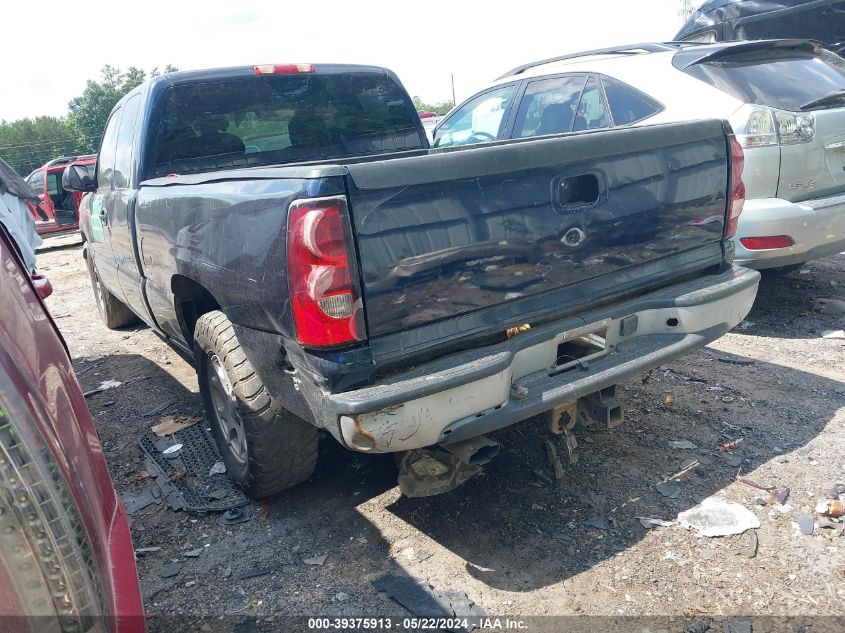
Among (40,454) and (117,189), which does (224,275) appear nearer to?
(40,454)

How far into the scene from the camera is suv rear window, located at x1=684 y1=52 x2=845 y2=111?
4.52 meters

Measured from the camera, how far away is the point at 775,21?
31.3 feet

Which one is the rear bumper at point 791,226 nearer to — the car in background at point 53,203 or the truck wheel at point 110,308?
the truck wheel at point 110,308

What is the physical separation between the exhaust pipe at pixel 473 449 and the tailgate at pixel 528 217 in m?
0.47

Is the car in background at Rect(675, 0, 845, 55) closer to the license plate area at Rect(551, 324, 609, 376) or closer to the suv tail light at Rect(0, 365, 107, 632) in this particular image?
the license plate area at Rect(551, 324, 609, 376)

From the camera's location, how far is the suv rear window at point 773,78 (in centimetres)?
452

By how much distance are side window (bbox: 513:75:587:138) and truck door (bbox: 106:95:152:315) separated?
9.96ft

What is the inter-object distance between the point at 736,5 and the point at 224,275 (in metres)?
9.85

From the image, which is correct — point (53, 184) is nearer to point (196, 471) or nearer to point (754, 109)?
point (196, 471)

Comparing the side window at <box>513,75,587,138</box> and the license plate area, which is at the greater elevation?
the side window at <box>513,75,587,138</box>

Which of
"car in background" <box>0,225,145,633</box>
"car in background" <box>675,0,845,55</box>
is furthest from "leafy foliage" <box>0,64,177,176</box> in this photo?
"car in background" <box>0,225,145,633</box>

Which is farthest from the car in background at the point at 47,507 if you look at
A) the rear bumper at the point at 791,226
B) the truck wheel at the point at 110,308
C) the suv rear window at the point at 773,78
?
the truck wheel at the point at 110,308

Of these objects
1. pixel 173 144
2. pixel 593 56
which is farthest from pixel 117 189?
pixel 593 56

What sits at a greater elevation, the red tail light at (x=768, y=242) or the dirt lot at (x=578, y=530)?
the red tail light at (x=768, y=242)
